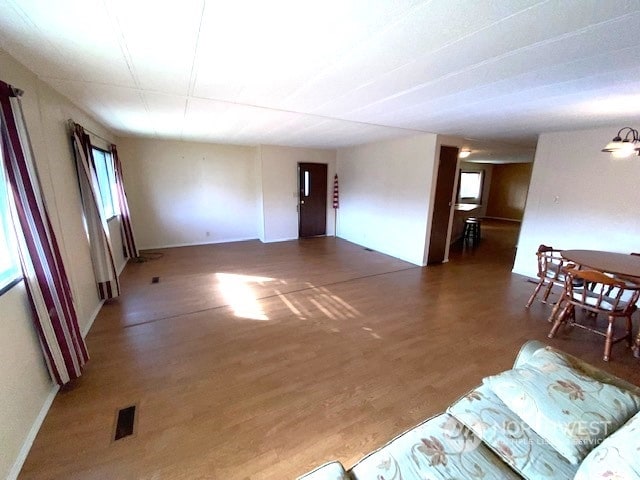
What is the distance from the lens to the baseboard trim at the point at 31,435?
136cm

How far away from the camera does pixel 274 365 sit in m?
2.20

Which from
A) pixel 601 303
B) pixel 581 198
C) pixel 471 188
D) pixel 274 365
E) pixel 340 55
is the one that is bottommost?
pixel 274 365

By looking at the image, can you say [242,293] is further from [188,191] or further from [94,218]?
[188,191]

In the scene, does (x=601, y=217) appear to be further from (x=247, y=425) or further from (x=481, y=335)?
(x=247, y=425)

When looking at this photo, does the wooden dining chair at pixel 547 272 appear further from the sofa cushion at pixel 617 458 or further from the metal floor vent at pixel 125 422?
the metal floor vent at pixel 125 422

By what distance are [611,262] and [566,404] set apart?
262 cm

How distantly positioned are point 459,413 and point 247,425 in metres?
1.24

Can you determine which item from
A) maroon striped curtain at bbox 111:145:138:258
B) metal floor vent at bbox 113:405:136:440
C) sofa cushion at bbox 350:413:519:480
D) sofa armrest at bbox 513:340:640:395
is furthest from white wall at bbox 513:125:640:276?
maroon striped curtain at bbox 111:145:138:258

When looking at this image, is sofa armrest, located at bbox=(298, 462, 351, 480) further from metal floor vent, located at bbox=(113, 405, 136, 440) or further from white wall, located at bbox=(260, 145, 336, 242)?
white wall, located at bbox=(260, 145, 336, 242)

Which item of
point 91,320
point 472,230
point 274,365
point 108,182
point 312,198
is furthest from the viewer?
point 472,230

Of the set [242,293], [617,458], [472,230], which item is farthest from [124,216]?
[472,230]

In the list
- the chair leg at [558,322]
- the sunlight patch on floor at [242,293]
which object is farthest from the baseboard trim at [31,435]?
the chair leg at [558,322]

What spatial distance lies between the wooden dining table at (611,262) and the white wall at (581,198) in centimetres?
64

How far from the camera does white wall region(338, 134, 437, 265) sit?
182 inches
